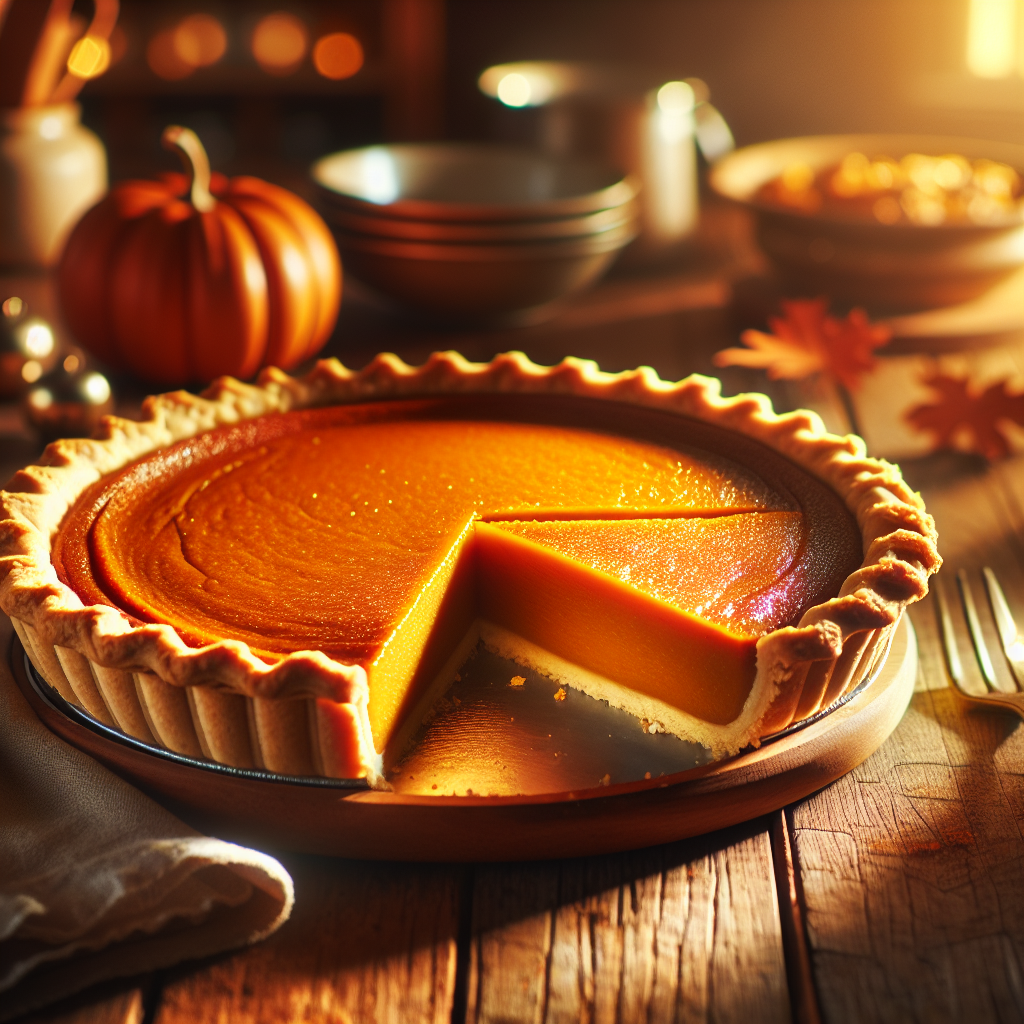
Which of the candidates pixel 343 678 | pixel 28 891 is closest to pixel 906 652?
pixel 343 678

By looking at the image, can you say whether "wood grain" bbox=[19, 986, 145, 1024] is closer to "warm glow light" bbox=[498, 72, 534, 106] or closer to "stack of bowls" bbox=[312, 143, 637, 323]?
"stack of bowls" bbox=[312, 143, 637, 323]

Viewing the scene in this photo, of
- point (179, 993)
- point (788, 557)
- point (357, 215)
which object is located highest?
point (357, 215)

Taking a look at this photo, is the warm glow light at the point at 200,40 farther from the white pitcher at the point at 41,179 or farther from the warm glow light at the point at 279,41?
Result: the white pitcher at the point at 41,179

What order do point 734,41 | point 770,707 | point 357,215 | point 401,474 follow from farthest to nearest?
point 734,41
point 357,215
point 401,474
point 770,707

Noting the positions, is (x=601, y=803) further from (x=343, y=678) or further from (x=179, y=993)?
(x=179, y=993)

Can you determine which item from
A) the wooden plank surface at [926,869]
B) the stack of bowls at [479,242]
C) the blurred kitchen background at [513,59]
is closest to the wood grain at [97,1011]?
the wooden plank surface at [926,869]

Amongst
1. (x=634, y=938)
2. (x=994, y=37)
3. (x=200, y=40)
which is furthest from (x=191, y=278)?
(x=994, y=37)
